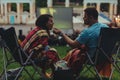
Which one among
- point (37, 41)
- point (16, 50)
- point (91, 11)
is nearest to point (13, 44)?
point (16, 50)

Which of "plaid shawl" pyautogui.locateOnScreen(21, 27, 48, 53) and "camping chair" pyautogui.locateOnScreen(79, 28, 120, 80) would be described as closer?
"camping chair" pyautogui.locateOnScreen(79, 28, 120, 80)

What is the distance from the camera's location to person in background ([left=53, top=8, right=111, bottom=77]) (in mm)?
8555

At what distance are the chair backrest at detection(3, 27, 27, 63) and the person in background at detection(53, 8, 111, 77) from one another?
62 cm

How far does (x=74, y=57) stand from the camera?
8.77m

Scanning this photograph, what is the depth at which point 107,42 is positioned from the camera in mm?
8414

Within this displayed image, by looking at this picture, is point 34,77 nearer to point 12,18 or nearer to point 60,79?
point 60,79

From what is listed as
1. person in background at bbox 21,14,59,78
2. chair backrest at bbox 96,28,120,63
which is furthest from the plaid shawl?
chair backrest at bbox 96,28,120,63

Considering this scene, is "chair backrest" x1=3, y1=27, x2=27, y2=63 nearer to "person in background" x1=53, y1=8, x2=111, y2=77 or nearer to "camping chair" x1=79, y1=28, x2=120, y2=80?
"person in background" x1=53, y1=8, x2=111, y2=77

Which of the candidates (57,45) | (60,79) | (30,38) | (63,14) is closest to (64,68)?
(60,79)

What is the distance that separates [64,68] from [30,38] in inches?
30.8

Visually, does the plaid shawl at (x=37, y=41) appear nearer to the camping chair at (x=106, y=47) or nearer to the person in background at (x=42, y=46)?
the person in background at (x=42, y=46)

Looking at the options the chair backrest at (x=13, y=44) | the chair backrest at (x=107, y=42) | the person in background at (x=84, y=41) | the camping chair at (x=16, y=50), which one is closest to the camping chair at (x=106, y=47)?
the chair backrest at (x=107, y=42)

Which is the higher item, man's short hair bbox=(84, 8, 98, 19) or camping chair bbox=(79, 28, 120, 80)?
man's short hair bbox=(84, 8, 98, 19)

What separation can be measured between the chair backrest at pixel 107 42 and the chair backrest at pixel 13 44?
3.68 ft
